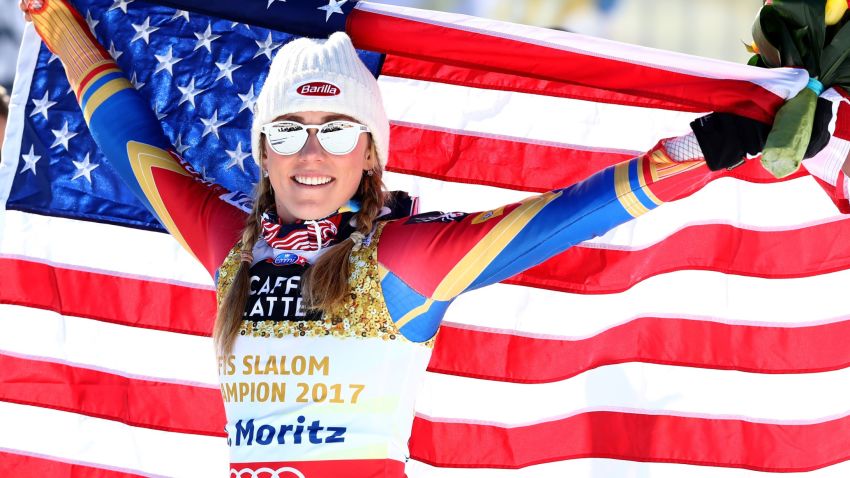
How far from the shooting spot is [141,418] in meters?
4.41

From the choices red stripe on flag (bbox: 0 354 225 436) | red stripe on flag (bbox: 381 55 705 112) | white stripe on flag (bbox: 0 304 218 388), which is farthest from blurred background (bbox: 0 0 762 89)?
red stripe on flag (bbox: 0 354 225 436)

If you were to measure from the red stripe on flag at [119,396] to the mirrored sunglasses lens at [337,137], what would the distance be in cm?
152

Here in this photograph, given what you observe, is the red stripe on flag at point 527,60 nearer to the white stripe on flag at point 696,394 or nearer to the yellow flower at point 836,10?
the yellow flower at point 836,10

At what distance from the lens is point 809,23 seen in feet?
10.6

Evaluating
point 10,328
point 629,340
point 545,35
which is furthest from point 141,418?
point 545,35

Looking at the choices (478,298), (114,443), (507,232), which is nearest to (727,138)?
(507,232)

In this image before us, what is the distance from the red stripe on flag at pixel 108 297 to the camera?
4.40 m

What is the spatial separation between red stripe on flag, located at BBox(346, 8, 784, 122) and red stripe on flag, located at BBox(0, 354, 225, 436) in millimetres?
1643

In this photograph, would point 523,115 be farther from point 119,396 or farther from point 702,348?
point 119,396

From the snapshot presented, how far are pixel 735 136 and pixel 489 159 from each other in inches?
56.1

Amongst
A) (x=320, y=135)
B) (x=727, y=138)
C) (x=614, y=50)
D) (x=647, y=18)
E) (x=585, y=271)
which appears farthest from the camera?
(x=647, y=18)

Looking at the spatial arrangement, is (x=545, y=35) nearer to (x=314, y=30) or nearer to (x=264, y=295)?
(x=314, y=30)

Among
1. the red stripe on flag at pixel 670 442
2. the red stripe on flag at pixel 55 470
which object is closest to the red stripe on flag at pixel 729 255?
the red stripe on flag at pixel 670 442

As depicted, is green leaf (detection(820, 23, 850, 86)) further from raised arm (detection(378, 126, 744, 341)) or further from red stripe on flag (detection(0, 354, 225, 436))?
red stripe on flag (detection(0, 354, 225, 436))
